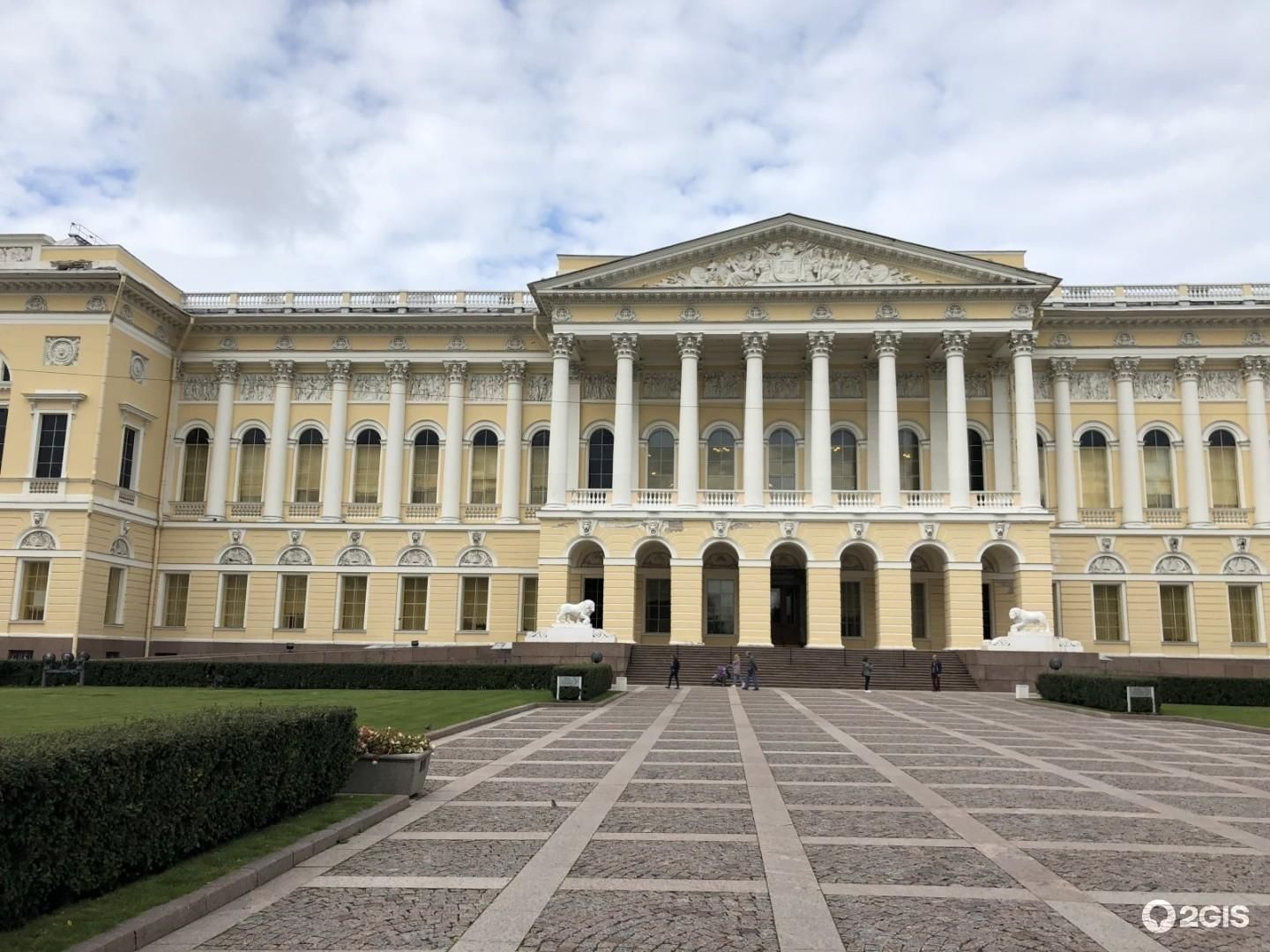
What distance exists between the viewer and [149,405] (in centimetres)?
4397

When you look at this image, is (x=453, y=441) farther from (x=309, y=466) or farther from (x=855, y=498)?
(x=855, y=498)

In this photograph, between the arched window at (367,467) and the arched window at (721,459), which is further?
the arched window at (367,467)

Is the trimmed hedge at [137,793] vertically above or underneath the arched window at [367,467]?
underneath

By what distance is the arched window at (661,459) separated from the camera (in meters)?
45.6

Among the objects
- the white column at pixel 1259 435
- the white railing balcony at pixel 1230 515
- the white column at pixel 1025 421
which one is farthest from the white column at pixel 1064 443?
the white column at pixel 1259 435

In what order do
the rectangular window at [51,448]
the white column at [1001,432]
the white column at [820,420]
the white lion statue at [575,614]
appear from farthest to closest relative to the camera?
the white column at [1001,432] → the white column at [820,420] → the rectangular window at [51,448] → the white lion statue at [575,614]

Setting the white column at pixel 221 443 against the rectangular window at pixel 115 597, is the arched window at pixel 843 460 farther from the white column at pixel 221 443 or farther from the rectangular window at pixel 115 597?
the rectangular window at pixel 115 597

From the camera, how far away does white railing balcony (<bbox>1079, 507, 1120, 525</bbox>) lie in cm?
4378

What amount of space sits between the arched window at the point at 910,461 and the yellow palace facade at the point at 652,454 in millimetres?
138

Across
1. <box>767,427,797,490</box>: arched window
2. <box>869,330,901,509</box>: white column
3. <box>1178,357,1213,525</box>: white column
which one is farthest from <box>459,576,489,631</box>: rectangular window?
<box>1178,357,1213,525</box>: white column

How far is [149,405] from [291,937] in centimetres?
4256

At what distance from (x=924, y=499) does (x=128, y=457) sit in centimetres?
Result: 3409

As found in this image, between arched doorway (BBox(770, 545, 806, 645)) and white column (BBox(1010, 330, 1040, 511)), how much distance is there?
9.85 meters

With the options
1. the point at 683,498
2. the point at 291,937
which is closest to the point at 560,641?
the point at 683,498
